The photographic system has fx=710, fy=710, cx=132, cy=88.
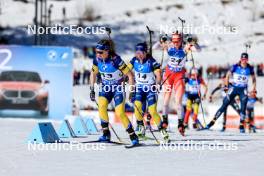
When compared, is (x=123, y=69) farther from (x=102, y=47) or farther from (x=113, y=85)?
(x=102, y=47)

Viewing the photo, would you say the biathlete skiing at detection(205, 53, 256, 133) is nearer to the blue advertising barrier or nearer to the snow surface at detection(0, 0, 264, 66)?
the blue advertising barrier

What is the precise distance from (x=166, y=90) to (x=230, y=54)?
3997 centimetres

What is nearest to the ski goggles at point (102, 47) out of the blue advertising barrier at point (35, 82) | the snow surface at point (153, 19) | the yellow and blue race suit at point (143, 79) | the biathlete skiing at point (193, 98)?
the yellow and blue race suit at point (143, 79)

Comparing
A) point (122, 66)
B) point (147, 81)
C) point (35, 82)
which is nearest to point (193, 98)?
point (35, 82)

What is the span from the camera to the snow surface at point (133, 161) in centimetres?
952

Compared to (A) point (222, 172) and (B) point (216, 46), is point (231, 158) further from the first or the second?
(B) point (216, 46)

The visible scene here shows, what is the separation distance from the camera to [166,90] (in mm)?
16828

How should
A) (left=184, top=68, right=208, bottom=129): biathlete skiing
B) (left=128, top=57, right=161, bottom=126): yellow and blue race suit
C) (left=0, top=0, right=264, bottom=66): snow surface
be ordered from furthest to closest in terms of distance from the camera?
(left=0, top=0, right=264, bottom=66): snow surface
(left=184, top=68, right=208, bottom=129): biathlete skiing
(left=128, top=57, right=161, bottom=126): yellow and blue race suit

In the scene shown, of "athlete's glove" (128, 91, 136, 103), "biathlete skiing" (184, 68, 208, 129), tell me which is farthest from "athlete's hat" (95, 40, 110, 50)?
"biathlete skiing" (184, 68, 208, 129)

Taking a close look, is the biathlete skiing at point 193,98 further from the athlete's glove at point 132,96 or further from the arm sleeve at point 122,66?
the arm sleeve at point 122,66

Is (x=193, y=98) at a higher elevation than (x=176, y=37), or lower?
lower

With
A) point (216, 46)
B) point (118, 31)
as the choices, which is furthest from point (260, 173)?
point (118, 31)

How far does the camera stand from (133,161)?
1088 centimetres

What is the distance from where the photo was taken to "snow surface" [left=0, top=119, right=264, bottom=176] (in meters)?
9.52
